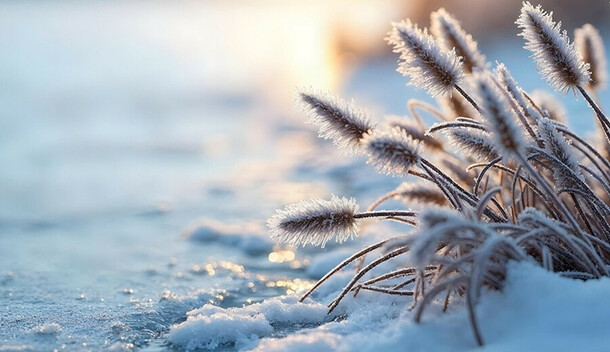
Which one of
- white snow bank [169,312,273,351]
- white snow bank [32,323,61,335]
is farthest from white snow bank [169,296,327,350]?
white snow bank [32,323,61,335]

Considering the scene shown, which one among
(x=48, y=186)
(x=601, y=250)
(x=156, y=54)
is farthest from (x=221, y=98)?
(x=601, y=250)

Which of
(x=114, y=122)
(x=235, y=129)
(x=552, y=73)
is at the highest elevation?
(x=114, y=122)

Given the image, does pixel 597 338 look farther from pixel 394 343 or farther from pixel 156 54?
pixel 156 54

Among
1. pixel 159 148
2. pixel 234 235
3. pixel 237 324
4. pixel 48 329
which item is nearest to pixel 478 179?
pixel 237 324

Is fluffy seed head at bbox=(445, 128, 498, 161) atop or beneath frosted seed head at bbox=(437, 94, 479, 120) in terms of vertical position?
beneath

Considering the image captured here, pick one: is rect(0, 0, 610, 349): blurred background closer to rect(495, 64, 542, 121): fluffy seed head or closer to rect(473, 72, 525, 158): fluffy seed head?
rect(495, 64, 542, 121): fluffy seed head

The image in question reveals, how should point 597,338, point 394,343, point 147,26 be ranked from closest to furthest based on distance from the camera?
point 597,338
point 394,343
point 147,26

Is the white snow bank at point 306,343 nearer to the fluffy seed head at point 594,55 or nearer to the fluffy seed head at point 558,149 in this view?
the fluffy seed head at point 558,149
